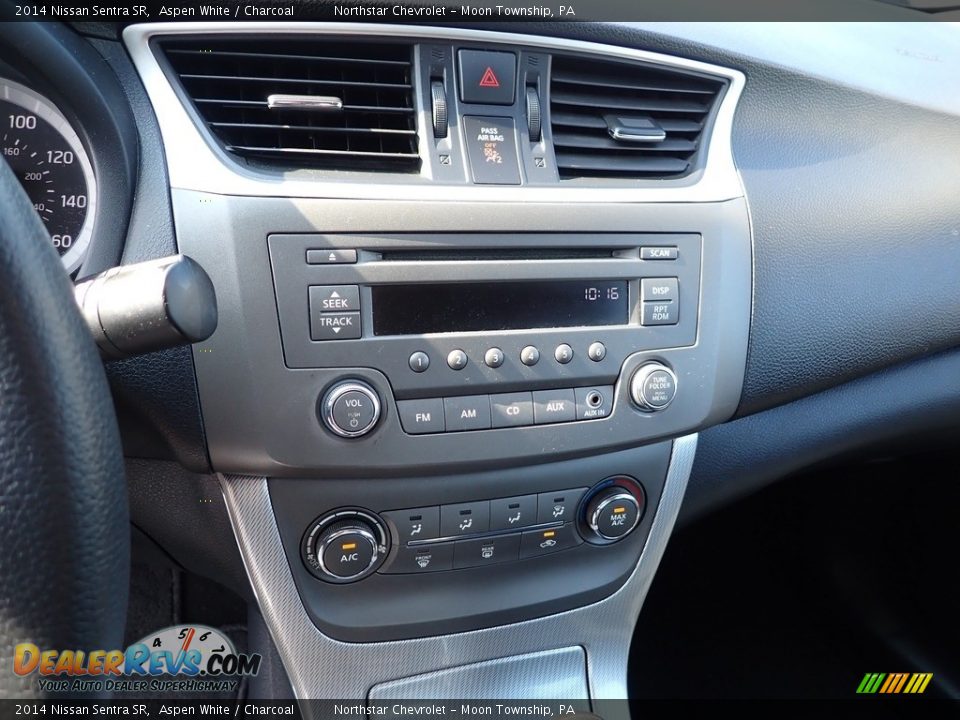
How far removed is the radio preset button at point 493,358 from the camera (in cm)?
99

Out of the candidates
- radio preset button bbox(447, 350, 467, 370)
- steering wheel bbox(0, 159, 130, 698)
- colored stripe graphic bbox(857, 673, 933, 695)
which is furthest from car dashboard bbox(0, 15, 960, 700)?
colored stripe graphic bbox(857, 673, 933, 695)

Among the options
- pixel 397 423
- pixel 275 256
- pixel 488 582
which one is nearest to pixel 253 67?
pixel 275 256

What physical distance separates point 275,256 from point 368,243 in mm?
102

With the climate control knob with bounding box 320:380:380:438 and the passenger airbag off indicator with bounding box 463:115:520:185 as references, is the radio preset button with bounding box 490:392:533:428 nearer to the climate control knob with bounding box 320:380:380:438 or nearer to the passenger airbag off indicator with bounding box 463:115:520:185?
the climate control knob with bounding box 320:380:380:438

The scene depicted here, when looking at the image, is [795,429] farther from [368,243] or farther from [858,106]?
[368,243]

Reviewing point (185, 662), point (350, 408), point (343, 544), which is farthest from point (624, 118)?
point (185, 662)

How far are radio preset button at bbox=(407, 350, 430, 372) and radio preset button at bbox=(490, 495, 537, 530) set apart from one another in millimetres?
227

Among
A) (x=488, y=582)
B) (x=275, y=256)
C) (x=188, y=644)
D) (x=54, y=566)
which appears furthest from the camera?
(x=188, y=644)

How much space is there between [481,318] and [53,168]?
0.50 meters

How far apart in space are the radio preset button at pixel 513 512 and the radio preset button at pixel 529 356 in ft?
0.65

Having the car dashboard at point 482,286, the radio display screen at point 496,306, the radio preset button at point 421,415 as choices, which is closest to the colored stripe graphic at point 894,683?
the car dashboard at point 482,286

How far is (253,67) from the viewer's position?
0.95 m

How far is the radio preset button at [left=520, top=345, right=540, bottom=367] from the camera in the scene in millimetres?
1009

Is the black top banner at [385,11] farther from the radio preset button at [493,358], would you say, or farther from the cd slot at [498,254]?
the radio preset button at [493,358]
